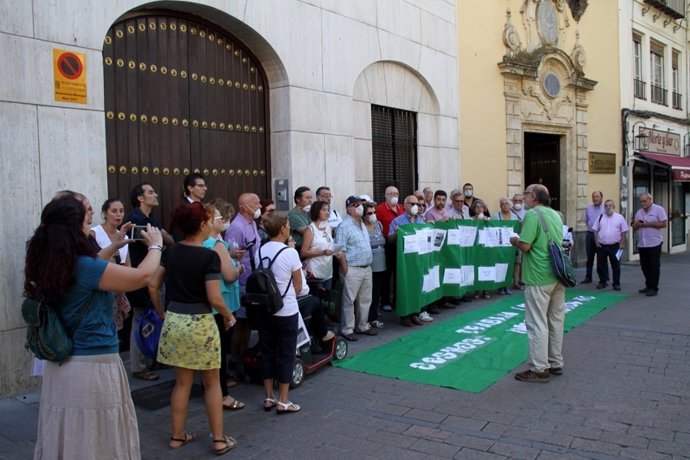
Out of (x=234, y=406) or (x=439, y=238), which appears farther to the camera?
(x=439, y=238)

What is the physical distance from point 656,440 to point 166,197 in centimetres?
531

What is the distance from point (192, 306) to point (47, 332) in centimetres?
109

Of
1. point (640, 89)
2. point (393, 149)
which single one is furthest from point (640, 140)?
point (393, 149)

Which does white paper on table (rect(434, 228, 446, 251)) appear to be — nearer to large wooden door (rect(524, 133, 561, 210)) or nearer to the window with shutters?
the window with shutters

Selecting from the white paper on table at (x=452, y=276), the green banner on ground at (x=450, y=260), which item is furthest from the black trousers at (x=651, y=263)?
the white paper on table at (x=452, y=276)

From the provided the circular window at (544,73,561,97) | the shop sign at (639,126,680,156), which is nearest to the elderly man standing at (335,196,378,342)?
the circular window at (544,73,561,97)

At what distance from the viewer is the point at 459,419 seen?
190 inches

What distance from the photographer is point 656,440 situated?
4371 millimetres

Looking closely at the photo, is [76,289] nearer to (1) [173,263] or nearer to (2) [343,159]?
(1) [173,263]

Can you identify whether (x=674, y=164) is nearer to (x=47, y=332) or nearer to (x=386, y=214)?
(x=386, y=214)

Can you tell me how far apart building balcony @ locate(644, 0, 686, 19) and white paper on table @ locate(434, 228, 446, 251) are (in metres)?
13.4

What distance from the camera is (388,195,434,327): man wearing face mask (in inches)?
322

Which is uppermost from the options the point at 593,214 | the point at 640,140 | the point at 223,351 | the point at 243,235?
the point at 640,140

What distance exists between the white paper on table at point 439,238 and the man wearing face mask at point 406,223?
41 cm
